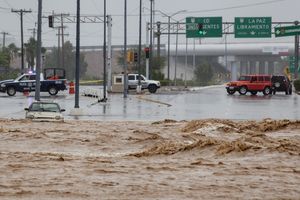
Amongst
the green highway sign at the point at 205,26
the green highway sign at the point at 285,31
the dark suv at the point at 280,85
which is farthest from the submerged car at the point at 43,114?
the green highway sign at the point at 285,31

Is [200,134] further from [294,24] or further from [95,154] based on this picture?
[294,24]

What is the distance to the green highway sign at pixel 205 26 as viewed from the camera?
74.2 m

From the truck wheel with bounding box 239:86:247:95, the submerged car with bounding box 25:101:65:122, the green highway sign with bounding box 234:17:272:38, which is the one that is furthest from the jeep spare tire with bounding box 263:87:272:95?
the submerged car with bounding box 25:101:65:122

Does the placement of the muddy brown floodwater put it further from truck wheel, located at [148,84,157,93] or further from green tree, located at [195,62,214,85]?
green tree, located at [195,62,214,85]

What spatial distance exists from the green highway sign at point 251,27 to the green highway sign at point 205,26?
194 cm

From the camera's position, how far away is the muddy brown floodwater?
1250 centimetres

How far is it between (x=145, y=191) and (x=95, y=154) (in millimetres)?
6989

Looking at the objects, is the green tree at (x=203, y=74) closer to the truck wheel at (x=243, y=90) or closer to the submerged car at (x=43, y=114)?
the truck wheel at (x=243, y=90)

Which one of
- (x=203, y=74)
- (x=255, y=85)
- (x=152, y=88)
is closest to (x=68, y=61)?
(x=203, y=74)

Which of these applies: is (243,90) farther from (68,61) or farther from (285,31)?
(68,61)

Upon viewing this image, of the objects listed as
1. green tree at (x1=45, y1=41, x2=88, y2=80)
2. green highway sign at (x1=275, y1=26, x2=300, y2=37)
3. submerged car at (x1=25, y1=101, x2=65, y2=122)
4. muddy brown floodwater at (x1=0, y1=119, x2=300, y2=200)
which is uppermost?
green highway sign at (x1=275, y1=26, x2=300, y2=37)

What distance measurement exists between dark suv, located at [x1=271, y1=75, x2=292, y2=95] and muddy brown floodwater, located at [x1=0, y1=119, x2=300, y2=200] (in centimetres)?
4105

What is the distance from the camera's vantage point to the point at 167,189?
12.6 meters

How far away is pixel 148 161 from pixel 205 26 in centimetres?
5877
